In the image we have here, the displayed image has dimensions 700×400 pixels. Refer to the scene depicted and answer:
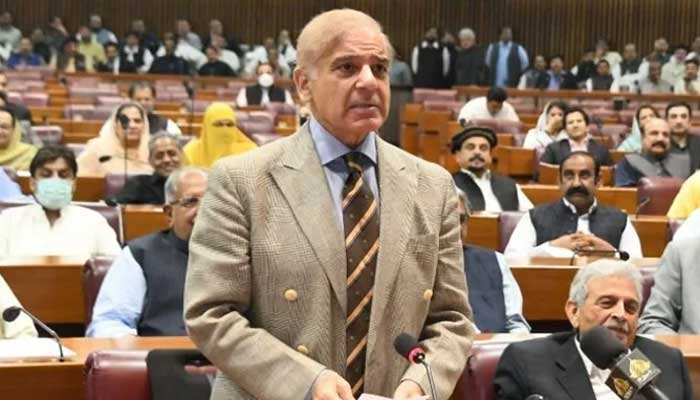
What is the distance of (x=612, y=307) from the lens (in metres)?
3.67

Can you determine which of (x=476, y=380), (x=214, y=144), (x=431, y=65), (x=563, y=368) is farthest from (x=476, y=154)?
(x=431, y=65)

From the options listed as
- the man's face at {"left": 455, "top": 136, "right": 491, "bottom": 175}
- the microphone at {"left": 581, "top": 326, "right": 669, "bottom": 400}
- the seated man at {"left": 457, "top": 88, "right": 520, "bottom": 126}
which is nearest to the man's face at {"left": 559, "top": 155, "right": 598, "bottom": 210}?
the man's face at {"left": 455, "top": 136, "right": 491, "bottom": 175}

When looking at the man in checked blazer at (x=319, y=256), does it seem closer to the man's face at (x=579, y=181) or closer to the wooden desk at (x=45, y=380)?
the wooden desk at (x=45, y=380)

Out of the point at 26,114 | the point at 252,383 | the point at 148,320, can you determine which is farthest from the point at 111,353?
the point at 26,114

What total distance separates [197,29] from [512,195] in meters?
14.5

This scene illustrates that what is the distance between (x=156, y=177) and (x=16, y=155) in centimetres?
148

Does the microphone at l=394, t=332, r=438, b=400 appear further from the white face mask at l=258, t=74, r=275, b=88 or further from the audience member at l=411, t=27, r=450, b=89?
the audience member at l=411, t=27, r=450, b=89

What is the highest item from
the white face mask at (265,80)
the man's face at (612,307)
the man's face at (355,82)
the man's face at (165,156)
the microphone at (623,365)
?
the man's face at (355,82)

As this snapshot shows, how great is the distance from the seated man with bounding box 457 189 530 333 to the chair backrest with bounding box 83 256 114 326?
1.24m

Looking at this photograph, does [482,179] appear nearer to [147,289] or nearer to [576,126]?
[576,126]

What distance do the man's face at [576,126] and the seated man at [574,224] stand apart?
332 centimetres

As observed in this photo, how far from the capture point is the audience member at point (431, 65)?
Answer: 728 inches

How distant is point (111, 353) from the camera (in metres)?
3.11

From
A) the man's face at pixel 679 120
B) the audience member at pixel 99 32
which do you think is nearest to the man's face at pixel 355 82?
the man's face at pixel 679 120
